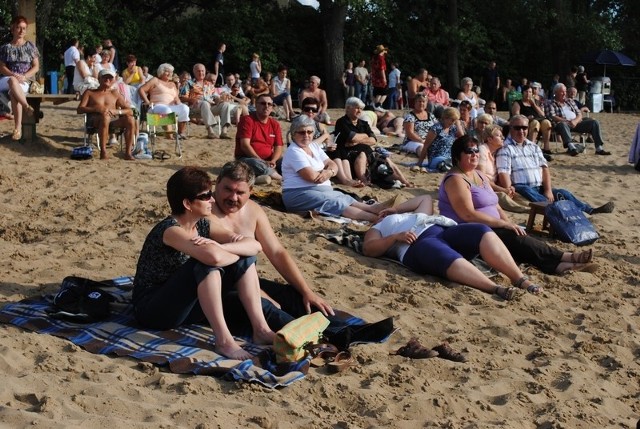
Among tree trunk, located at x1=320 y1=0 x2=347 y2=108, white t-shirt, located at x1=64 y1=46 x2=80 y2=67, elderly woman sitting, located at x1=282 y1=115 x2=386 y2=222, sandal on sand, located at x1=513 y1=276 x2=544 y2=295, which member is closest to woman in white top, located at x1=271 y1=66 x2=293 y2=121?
white t-shirt, located at x1=64 y1=46 x2=80 y2=67

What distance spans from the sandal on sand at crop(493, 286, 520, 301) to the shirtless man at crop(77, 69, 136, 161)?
6.12 m

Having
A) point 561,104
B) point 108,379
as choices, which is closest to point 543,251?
point 108,379

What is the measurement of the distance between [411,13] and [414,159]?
58.3 feet

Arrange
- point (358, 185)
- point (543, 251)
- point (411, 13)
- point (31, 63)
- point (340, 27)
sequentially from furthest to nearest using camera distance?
1. point (411, 13)
2. point (340, 27)
3. point (31, 63)
4. point (358, 185)
5. point (543, 251)

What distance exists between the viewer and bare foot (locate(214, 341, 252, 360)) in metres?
5.07

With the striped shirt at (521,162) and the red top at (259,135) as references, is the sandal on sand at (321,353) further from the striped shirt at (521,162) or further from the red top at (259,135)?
the red top at (259,135)

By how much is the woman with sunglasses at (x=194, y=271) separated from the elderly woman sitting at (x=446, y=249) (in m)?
2.08

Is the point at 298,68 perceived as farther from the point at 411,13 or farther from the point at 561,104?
the point at 561,104

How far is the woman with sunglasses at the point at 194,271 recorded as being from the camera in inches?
200

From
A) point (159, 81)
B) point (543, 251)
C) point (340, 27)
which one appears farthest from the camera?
point (340, 27)

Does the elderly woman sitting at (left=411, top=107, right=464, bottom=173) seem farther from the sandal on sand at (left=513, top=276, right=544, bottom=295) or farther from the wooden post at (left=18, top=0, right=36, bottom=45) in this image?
the wooden post at (left=18, top=0, right=36, bottom=45)

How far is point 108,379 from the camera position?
4.69 m

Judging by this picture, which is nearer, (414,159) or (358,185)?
(358,185)

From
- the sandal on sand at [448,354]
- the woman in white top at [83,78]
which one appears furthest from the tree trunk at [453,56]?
the sandal on sand at [448,354]
